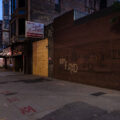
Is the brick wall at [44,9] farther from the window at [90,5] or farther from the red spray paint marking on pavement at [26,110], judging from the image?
the red spray paint marking on pavement at [26,110]

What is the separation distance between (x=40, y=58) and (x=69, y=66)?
586 cm

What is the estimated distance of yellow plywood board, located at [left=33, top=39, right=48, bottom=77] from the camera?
1590 centimetres

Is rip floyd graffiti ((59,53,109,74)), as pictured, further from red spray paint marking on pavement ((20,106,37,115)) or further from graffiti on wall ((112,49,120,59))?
red spray paint marking on pavement ((20,106,37,115))

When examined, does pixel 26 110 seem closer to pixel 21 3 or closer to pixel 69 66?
pixel 69 66

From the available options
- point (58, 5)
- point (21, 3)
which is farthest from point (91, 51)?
point (21, 3)

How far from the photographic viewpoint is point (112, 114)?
4699mm

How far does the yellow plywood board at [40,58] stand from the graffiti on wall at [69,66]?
10.3ft

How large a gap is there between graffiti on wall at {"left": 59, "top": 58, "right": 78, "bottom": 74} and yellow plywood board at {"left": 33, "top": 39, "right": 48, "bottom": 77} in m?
3.14

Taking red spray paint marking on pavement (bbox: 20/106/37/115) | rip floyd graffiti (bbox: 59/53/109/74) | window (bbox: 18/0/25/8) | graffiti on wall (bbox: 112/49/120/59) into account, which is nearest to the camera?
red spray paint marking on pavement (bbox: 20/106/37/115)

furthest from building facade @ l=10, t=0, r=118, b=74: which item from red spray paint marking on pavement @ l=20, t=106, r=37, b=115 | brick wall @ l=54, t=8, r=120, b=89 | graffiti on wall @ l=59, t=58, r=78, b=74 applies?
red spray paint marking on pavement @ l=20, t=106, r=37, b=115

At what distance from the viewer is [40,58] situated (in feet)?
55.8

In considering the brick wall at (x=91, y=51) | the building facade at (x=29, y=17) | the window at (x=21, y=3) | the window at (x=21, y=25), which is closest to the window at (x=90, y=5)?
the building facade at (x=29, y=17)

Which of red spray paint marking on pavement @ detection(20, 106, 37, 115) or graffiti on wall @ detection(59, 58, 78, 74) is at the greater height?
graffiti on wall @ detection(59, 58, 78, 74)

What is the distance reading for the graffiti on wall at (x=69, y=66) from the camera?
38.1ft
